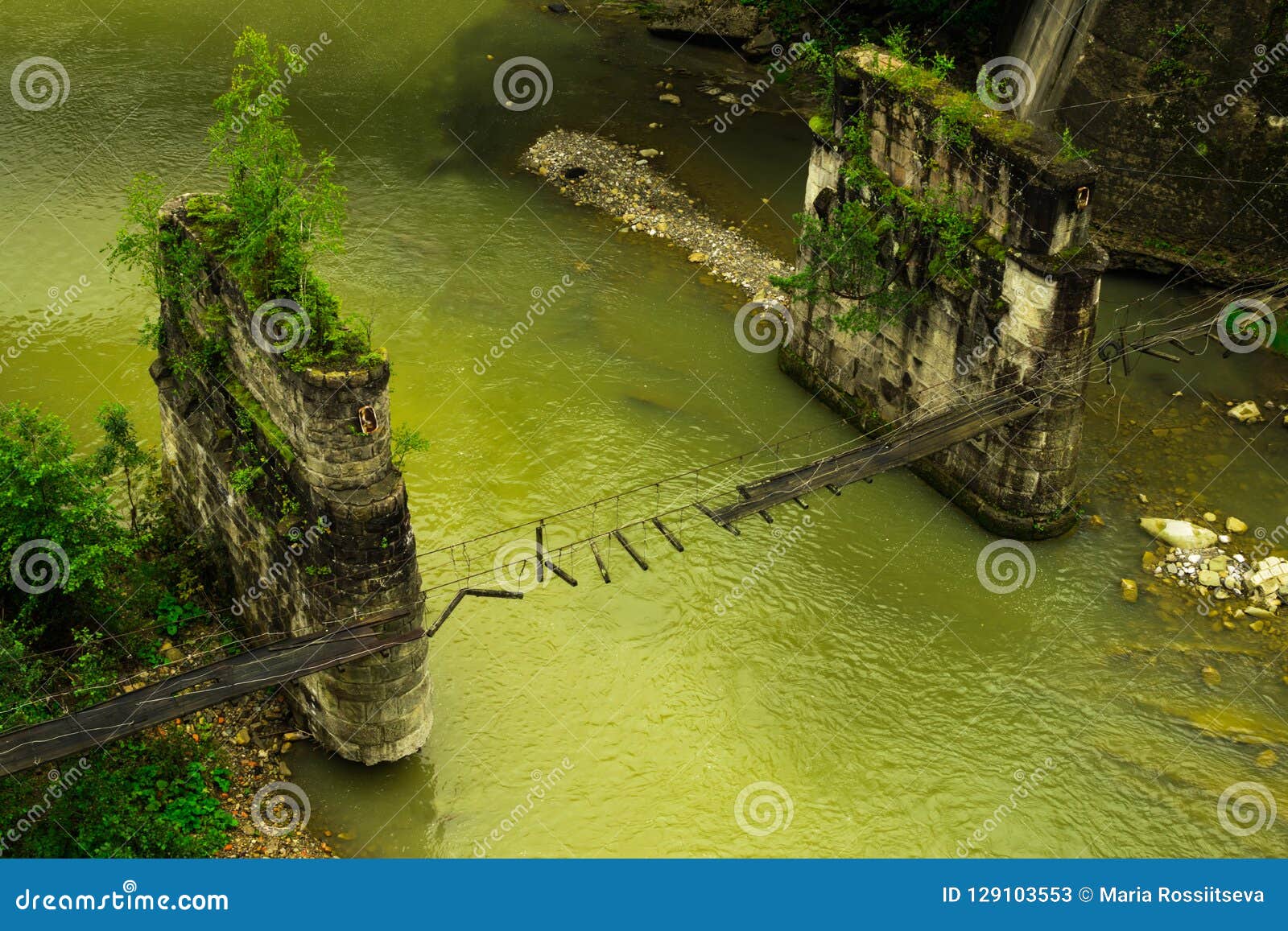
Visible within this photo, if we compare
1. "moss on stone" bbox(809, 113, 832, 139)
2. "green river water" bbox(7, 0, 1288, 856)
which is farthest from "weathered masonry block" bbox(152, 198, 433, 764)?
"moss on stone" bbox(809, 113, 832, 139)

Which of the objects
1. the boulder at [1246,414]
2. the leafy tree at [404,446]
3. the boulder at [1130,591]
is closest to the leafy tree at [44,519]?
the leafy tree at [404,446]

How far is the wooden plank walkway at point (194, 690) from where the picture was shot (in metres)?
→ 16.1

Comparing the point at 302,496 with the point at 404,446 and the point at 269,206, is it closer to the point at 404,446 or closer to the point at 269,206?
the point at 404,446

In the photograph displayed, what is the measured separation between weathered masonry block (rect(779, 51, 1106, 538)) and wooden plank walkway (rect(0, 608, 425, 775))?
410 inches

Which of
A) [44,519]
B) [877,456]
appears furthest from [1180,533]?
[44,519]

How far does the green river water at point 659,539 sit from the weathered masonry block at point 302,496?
1418 mm

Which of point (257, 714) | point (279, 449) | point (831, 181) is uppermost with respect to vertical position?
point (831, 181)

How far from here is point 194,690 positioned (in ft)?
56.0

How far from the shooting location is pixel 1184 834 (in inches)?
772

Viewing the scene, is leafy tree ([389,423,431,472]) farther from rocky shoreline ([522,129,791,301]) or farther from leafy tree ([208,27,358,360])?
rocky shoreline ([522,129,791,301])

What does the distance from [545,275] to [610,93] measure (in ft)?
30.0

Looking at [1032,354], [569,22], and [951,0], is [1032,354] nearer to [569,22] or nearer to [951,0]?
[951,0]

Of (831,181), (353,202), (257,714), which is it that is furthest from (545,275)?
(257,714)

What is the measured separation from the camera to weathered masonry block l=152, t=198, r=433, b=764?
17.2 m
